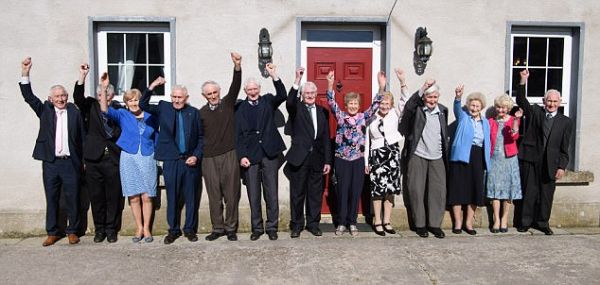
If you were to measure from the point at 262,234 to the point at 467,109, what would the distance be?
2.91 metres

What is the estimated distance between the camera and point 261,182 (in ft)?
20.4

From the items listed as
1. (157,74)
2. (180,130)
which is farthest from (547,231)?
(157,74)

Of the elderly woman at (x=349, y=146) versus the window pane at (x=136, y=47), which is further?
the window pane at (x=136, y=47)

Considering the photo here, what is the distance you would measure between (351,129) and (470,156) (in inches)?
58.3

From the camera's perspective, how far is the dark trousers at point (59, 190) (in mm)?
5902

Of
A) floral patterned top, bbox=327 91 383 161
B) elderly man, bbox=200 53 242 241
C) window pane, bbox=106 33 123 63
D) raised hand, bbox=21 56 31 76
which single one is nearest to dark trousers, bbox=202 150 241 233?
elderly man, bbox=200 53 242 241

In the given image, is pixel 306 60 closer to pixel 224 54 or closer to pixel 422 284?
pixel 224 54

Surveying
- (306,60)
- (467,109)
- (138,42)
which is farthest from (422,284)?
(138,42)

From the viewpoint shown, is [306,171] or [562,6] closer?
[306,171]

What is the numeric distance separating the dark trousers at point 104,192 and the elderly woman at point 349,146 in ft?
8.42

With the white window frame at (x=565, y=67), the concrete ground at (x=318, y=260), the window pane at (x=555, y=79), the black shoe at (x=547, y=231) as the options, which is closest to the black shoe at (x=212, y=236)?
the concrete ground at (x=318, y=260)

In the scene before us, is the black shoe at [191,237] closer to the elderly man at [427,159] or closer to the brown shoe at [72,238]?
the brown shoe at [72,238]

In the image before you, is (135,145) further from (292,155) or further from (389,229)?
(389,229)

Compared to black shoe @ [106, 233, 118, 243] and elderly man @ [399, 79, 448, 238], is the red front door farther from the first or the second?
black shoe @ [106, 233, 118, 243]
